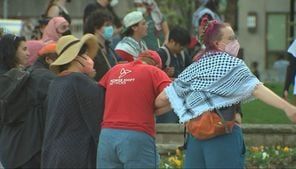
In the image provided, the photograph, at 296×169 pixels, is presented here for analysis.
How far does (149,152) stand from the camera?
6797mm

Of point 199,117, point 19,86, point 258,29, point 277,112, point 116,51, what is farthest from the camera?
point 258,29

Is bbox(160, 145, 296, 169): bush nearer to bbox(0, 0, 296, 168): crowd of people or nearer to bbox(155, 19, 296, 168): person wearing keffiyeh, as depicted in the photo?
bbox(0, 0, 296, 168): crowd of people

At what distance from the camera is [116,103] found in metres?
6.79

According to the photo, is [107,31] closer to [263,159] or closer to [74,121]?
[263,159]

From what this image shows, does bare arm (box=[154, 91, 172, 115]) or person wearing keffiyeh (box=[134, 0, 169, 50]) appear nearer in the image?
bare arm (box=[154, 91, 172, 115])

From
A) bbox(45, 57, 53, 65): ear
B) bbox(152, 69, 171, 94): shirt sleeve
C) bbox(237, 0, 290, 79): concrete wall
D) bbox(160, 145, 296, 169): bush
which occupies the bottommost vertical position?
bbox(237, 0, 290, 79): concrete wall

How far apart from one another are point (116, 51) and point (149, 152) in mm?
3723

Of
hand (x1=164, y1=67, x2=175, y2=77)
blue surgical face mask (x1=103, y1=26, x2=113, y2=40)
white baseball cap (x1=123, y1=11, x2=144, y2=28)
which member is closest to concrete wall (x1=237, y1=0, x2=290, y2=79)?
hand (x1=164, y1=67, x2=175, y2=77)

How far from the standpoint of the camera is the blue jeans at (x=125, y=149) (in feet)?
21.9

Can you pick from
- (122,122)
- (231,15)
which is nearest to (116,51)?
(122,122)

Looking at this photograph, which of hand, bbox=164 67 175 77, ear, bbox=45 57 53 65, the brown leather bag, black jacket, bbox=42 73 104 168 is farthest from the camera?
hand, bbox=164 67 175 77

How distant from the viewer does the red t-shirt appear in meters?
6.74

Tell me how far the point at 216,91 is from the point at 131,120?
0.77m

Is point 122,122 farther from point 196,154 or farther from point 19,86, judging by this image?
point 19,86
